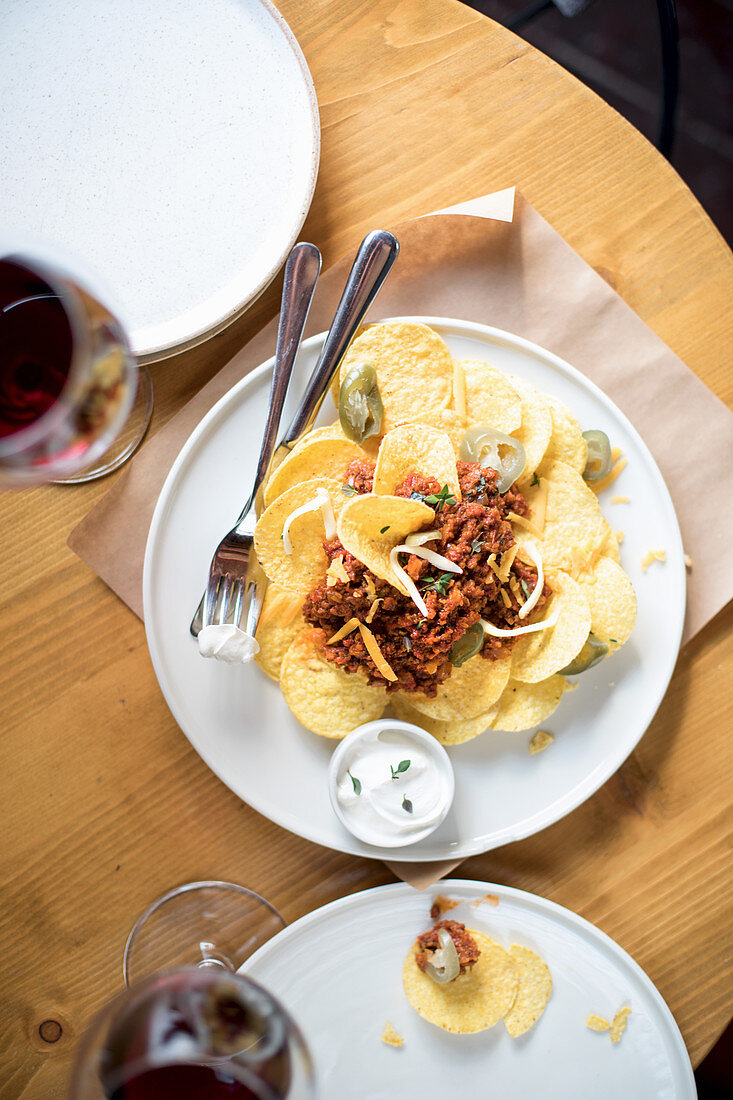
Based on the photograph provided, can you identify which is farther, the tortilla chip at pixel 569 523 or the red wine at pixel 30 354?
the tortilla chip at pixel 569 523

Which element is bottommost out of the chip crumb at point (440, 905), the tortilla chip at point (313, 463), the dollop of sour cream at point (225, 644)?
the chip crumb at point (440, 905)

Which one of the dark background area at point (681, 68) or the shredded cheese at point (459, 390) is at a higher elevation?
the shredded cheese at point (459, 390)

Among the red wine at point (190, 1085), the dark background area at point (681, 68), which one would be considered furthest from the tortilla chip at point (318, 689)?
the dark background area at point (681, 68)

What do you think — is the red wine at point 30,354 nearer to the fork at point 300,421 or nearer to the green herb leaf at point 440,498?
the fork at point 300,421

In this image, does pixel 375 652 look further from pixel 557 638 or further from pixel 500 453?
pixel 500 453

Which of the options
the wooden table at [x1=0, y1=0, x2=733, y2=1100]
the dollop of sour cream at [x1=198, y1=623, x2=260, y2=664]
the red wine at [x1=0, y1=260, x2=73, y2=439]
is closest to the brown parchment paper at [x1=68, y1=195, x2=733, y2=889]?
the wooden table at [x1=0, y1=0, x2=733, y2=1100]

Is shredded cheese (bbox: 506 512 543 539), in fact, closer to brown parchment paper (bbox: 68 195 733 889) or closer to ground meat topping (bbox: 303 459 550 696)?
ground meat topping (bbox: 303 459 550 696)
